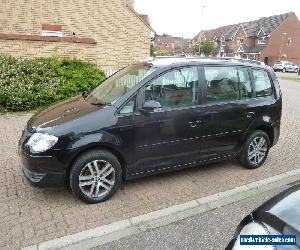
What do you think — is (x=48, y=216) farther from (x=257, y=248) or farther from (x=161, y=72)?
(x=257, y=248)

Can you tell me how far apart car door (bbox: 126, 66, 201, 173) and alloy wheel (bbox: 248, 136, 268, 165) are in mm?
1145

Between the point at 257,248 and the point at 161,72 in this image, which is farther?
the point at 161,72

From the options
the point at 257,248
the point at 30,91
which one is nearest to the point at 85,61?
A: the point at 30,91

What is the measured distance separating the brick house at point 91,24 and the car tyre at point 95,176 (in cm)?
835

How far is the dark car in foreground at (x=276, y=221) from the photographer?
1919mm

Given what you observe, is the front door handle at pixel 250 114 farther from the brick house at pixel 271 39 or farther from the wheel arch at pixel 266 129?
the brick house at pixel 271 39

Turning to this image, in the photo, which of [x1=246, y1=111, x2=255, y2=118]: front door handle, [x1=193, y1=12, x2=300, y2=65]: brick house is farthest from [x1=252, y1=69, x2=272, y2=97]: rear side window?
[x1=193, y1=12, x2=300, y2=65]: brick house

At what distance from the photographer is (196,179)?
4770mm

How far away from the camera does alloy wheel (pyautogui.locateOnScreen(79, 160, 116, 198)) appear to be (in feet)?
12.6

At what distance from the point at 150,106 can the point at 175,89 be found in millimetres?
562

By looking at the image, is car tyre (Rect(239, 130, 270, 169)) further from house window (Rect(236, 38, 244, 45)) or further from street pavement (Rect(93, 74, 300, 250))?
house window (Rect(236, 38, 244, 45))

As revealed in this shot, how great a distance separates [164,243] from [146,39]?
39.3 ft

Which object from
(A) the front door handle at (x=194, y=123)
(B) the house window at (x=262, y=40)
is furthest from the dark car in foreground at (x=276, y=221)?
(B) the house window at (x=262, y=40)

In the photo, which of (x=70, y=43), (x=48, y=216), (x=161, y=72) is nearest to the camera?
(x=48, y=216)
